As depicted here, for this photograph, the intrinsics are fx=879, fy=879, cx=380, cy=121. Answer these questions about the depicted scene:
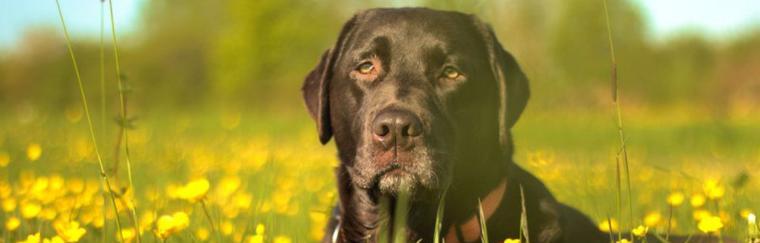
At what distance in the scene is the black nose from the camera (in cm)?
307

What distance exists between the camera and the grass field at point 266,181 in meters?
3.72

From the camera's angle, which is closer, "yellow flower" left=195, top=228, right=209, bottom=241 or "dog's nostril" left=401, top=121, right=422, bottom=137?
"dog's nostril" left=401, top=121, right=422, bottom=137

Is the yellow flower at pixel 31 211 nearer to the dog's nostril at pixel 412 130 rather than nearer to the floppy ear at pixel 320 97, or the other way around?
the floppy ear at pixel 320 97

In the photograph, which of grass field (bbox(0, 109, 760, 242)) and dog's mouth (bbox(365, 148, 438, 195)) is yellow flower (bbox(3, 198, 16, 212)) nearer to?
grass field (bbox(0, 109, 760, 242))

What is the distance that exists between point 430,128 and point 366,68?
1.72ft

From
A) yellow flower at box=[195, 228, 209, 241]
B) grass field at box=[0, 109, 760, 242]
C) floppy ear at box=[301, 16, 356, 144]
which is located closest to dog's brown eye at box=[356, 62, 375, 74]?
floppy ear at box=[301, 16, 356, 144]

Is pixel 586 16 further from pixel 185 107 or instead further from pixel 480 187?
pixel 480 187

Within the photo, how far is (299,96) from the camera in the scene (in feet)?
80.9

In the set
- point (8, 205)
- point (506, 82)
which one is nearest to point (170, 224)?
point (506, 82)

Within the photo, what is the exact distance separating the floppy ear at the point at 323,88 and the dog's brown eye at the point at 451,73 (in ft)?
1.72

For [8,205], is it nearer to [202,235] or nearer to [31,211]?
[31,211]

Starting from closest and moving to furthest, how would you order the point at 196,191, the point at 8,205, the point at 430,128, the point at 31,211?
the point at 196,191 → the point at 430,128 → the point at 31,211 → the point at 8,205

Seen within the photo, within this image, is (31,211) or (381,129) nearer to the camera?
(381,129)

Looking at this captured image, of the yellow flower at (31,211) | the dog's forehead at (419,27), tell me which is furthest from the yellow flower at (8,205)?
the dog's forehead at (419,27)
